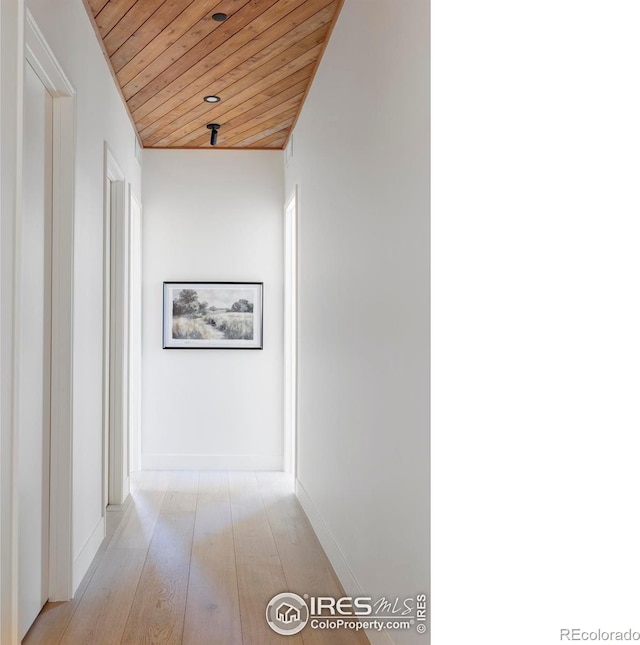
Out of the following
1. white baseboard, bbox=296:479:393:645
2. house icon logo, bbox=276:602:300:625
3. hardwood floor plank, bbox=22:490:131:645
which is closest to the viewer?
white baseboard, bbox=296:479:393:645

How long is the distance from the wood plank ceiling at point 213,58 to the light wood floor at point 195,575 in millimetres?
2560

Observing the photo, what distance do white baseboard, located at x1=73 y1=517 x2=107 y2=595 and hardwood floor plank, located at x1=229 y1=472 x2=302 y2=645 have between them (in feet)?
2.23

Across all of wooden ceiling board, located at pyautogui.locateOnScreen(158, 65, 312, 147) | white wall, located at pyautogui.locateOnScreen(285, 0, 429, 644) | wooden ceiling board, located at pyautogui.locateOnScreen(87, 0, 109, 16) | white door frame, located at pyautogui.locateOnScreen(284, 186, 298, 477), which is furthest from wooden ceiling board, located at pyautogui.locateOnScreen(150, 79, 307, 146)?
wooden ceiling board, located at pyautogui.locateOnScreen(87, 0, 109, 16)

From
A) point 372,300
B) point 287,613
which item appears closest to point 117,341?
point 287,613

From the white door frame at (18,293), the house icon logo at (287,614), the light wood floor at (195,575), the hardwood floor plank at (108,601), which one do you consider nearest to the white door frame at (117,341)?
the light wood floor at (195,575)

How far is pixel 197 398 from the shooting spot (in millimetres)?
5707

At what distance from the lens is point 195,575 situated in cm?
310

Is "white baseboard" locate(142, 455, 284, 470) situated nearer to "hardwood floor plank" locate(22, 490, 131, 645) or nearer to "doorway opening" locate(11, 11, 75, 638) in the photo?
"hardwood floor plank" locate(22, 490, 131, 645)

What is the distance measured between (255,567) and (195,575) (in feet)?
0.92

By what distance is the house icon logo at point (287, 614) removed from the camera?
8.42ft

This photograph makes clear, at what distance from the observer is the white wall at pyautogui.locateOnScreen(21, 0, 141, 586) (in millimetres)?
2922
